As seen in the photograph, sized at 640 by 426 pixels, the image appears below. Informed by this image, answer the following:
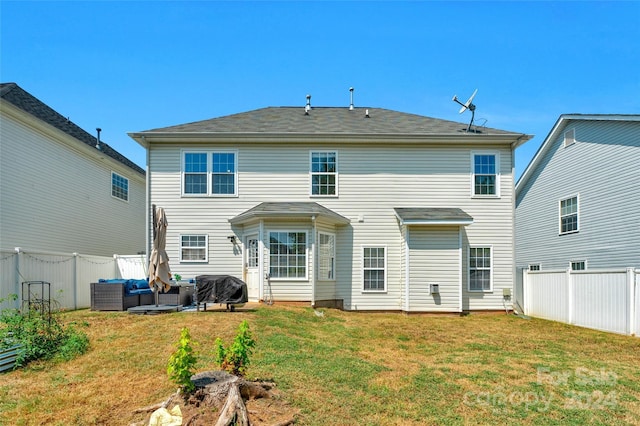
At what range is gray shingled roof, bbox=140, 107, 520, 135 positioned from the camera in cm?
1402

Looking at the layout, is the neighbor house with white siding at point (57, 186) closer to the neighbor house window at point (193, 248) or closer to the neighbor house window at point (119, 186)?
the neighbor house window at point (119, 186)

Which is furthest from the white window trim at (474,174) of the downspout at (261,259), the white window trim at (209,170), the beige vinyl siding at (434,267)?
the white window trim at (209,170)

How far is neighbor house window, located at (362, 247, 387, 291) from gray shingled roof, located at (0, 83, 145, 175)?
12002 mm

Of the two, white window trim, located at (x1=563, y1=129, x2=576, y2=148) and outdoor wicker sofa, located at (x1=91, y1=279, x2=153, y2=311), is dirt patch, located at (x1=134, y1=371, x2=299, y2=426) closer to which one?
outdoor wicker sofa, located at (x1=91, y1=279, x2=153, y2=311)

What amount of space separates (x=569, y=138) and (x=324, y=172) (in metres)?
10.4

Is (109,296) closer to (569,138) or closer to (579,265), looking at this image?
(579,265)

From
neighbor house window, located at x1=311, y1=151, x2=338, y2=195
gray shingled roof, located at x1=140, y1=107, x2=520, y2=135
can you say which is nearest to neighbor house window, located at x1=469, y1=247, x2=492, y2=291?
gray shingled roof, located at x1=140, y1=107, x2=520, y2=135

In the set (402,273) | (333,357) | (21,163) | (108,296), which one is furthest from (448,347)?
(21,163)

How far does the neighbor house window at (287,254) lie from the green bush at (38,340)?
241 inches

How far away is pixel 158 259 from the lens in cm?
1044

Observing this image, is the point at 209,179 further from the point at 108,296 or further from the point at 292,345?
the point at 292,345

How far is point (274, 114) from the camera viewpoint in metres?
16.2

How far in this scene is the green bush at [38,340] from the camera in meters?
6.73

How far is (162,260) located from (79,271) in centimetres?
→ 426
